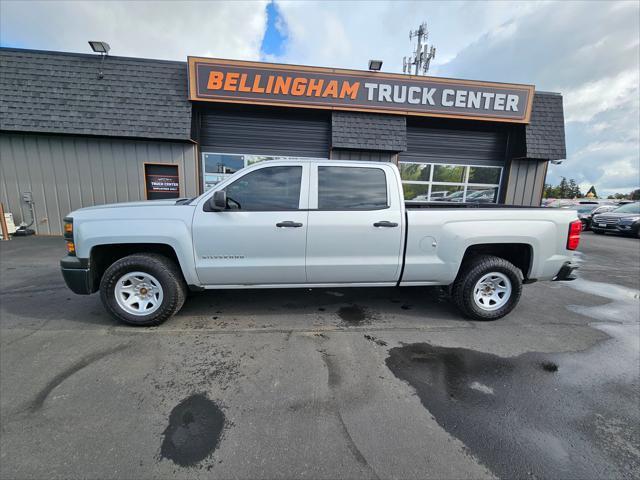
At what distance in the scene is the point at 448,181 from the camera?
413 inches

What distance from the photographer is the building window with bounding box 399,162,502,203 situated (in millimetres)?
10336

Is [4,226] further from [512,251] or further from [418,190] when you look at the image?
[418,190]

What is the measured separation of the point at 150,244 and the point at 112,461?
7.34 feet

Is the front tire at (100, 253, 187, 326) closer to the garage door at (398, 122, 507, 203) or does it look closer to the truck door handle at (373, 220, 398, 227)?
the truck door handle at (373, 220, 398, 227)

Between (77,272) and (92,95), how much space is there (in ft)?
24.8

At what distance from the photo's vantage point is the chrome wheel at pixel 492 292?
12.2ft

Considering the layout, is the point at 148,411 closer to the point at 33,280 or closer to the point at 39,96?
the point at 33,280

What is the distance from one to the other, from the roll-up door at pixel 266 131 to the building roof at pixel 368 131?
670mm

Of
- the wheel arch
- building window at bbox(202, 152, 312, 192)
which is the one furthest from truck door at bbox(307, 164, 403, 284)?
building window at bbox(202, 152, 312, 192)

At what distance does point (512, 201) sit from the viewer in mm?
10586

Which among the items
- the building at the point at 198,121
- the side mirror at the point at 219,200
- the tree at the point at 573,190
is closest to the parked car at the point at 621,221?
the building at the point at 198,121

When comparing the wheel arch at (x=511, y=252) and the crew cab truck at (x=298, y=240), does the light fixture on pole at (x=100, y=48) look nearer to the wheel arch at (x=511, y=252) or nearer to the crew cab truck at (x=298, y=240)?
the crew cab truck at (x=298, y=240)

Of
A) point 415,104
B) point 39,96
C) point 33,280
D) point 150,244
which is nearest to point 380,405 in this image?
point 150,244

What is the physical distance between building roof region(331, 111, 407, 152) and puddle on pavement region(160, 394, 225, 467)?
806 cm
